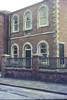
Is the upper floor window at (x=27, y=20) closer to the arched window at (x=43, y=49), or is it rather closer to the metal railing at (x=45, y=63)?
Answer: the arched window at (x=43, y=49)

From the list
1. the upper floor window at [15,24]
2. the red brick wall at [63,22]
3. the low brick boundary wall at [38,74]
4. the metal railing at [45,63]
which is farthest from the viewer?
the upper floor window at [15,24]

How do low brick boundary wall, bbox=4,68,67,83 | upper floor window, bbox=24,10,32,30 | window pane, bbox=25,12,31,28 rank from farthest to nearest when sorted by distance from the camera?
window pane, bbox=25,12,31,28
upper floor window, bbox=24,10,32,30
low brick boundary wall, bbox=4,68,67,83

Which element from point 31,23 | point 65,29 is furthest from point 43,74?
point 31,23

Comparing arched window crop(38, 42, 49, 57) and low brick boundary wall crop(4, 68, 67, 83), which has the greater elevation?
arched window crop(38, 42, 49, 57)

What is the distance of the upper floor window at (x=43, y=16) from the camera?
25.8m

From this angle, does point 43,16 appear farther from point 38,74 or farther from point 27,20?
point 38,74

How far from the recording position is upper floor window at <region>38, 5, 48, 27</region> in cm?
2583

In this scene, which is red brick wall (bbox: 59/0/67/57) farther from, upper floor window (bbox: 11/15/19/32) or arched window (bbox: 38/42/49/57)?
upper floor window (bbox: 11/15/19/32)

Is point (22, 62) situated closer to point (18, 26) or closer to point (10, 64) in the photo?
point (10, 64)

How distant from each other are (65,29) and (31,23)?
454 centimetres

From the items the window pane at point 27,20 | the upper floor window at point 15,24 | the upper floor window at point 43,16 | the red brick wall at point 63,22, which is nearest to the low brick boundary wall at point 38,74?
the red brick wall at point 63,22

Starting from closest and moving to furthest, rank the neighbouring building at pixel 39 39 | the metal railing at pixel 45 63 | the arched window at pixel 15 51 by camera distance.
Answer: the metal railing at pixel 45 63 → the neighbouring building at pixel 39 39 → the arched window at pixel 15 51

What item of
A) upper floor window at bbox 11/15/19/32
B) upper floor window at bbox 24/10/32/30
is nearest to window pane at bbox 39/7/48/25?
upper floor window at bbox 24/10/32/30

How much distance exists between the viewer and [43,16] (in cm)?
2627
